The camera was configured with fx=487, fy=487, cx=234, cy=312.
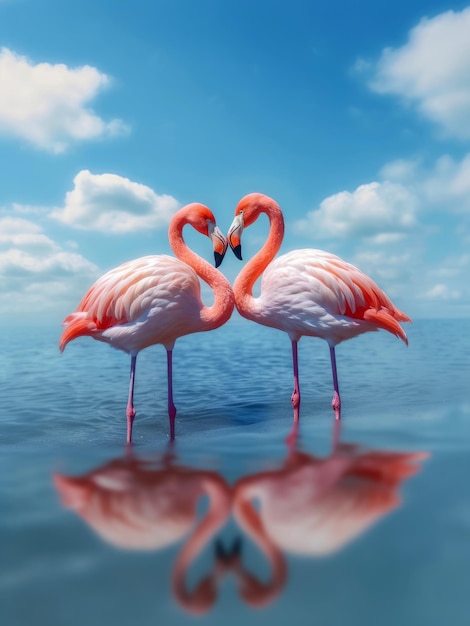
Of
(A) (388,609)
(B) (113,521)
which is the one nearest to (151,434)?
(B) (113,521)

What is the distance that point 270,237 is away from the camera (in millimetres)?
5391

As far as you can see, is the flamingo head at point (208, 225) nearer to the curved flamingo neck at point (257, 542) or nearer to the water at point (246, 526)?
the water at point (246, 526)

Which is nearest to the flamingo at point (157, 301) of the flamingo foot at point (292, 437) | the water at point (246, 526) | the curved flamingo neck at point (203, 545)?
the water at point (246, 526)

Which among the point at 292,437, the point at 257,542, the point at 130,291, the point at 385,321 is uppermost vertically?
the point at 130,291

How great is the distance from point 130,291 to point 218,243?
1.05m

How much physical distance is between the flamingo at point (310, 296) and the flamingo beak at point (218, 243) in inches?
4.5

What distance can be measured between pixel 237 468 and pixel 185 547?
3.50ft

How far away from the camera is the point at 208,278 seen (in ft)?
16.9

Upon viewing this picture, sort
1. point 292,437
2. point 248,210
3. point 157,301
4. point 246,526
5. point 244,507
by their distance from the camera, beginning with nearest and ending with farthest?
1. point 246,526
2. point 244,507
3. point 292,437
4. point 157,301
5. point 248,210

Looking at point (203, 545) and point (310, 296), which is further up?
point (310, 296)

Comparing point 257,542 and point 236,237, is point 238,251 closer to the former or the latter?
point 236,237

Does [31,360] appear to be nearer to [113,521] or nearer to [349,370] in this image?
[349,370]

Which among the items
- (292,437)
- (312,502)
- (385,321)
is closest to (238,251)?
(385,321)

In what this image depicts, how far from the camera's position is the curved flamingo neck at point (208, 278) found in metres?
5.01
